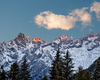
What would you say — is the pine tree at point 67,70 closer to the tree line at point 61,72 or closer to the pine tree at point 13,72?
the tree line at point 61,72

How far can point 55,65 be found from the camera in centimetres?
2730

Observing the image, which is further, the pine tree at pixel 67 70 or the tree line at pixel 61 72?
the pine tree at pixel 67 70

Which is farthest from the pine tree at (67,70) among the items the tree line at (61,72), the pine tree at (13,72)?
the pine tree at (13,72)

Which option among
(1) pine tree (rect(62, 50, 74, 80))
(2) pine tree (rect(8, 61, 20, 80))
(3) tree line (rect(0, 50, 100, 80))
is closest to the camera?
(3) tree line (rect(0, 50, 100, 80))

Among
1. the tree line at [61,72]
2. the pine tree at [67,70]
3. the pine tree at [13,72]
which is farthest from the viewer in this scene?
the pine tree at [13,72]

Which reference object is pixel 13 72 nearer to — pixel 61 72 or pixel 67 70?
pixel 61 72

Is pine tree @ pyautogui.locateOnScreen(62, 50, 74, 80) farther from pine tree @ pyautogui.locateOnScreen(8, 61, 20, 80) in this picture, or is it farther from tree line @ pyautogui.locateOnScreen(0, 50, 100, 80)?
pine tree @ pyautogui.locateOnScreen(8, 61, 20, 80)

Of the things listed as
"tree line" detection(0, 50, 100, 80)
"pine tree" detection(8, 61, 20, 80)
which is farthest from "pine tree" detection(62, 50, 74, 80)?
"pine tree" detection(8, 61, 20, 80)

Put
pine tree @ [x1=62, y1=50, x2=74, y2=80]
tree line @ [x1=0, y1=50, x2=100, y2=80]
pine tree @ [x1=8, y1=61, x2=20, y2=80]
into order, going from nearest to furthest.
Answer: tree line @ [x1=0, y1=50, x2=100, y2=80] < pine tree @ [x1=62, y1=50, x2=74, y2=80] < pine tree @ [x1=8, y1=61, x2=20, y2=80]

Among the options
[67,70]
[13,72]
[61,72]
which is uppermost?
[13,72]

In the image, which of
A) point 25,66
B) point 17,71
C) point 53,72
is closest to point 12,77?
point 17,71

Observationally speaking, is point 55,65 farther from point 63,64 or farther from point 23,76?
point 23,76

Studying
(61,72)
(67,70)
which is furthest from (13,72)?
(67,70)

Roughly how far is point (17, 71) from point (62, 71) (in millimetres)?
10251
